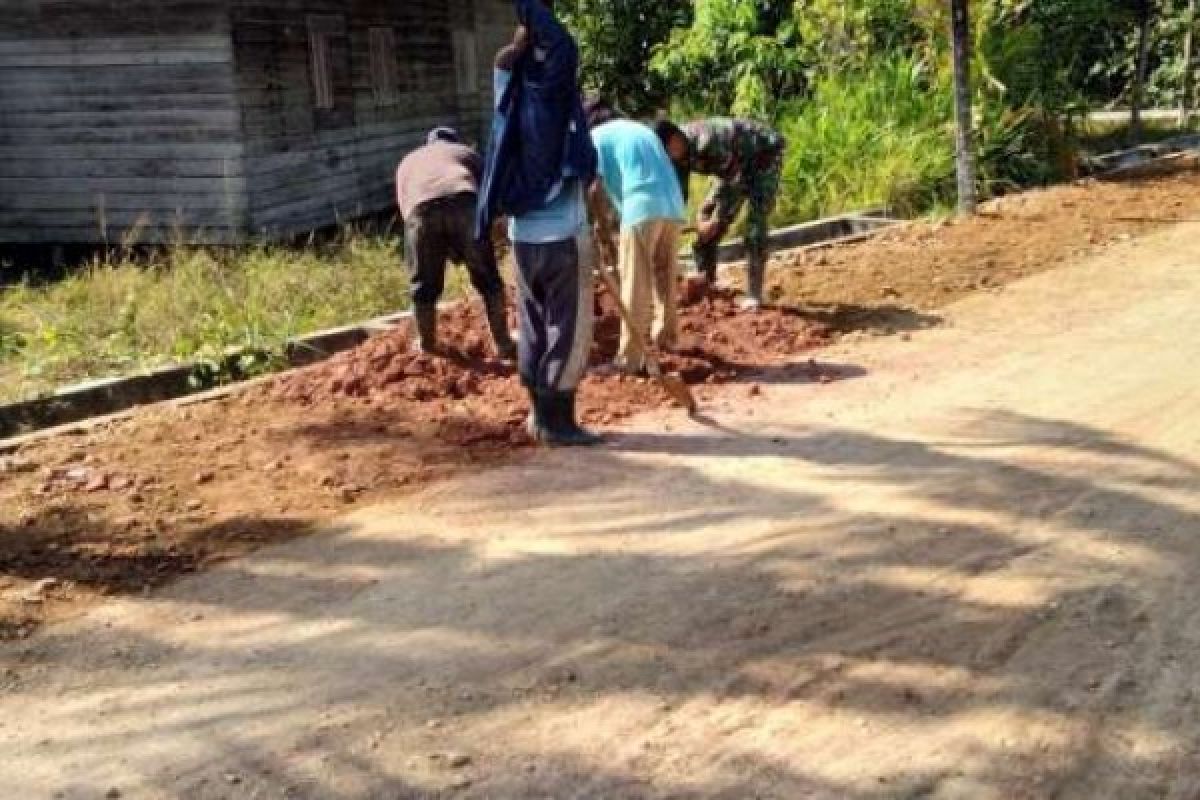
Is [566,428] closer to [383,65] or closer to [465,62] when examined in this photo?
[383,65]

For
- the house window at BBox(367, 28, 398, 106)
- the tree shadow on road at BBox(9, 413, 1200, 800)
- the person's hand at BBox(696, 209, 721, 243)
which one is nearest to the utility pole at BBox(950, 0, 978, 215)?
the person's hand at BBox(696, 209, 721, 243)

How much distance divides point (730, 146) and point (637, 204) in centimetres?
132

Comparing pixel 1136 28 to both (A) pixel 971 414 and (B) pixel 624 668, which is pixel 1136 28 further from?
(B) pixel 624 668

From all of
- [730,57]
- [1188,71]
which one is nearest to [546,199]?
[730,57]

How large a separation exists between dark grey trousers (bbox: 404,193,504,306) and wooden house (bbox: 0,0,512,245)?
598 cm

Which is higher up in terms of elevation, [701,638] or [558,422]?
[558,422]

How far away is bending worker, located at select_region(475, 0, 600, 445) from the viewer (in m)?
5.82

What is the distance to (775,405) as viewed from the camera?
265 inches

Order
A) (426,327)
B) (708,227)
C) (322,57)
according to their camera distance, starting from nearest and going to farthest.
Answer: (426,327)
(708,227)
(322,57)

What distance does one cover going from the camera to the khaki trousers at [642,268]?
23.3 feet

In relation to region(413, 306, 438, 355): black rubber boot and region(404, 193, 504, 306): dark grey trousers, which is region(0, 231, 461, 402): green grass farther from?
region(404, 193, 504, 306): dark grey trousers

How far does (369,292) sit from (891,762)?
275 inches

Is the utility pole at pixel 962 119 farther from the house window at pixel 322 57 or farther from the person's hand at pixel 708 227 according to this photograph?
the house window at pixel 322 57

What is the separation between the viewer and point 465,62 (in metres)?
17.8
